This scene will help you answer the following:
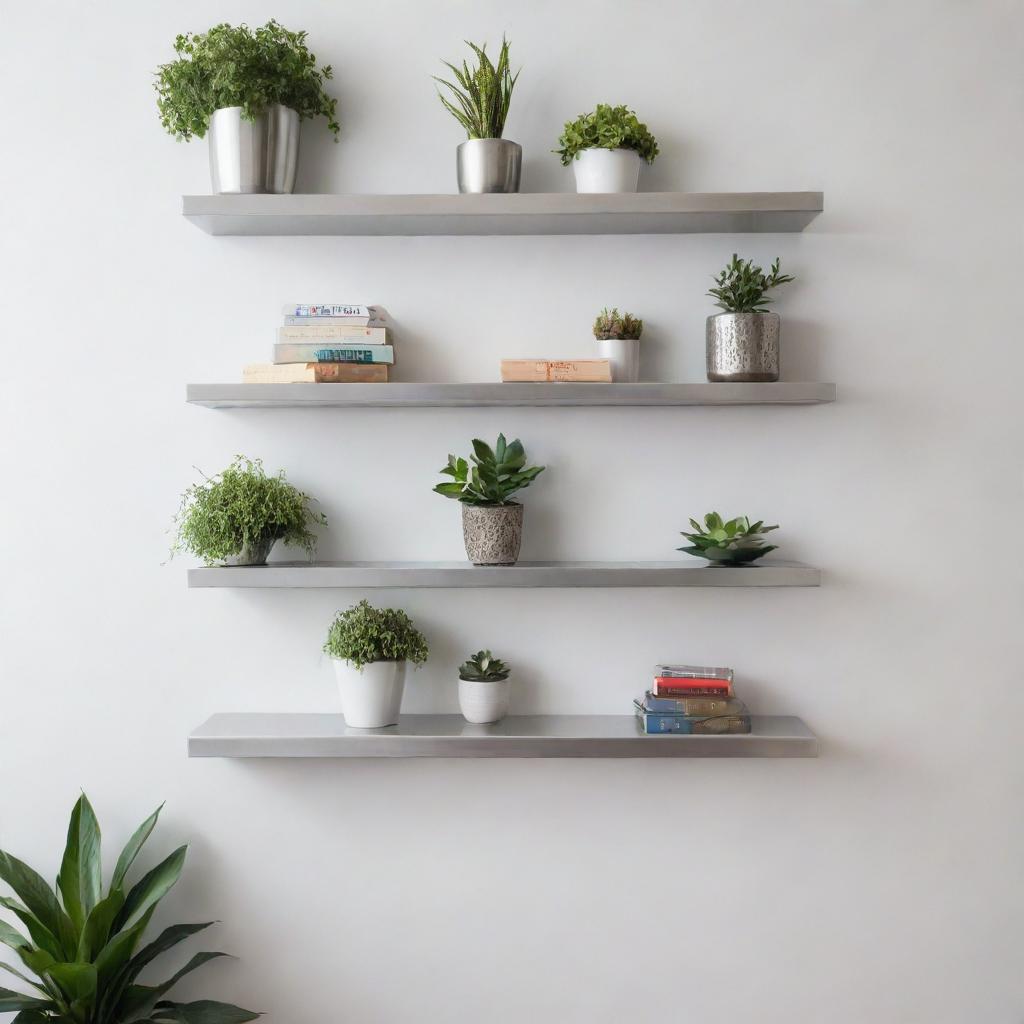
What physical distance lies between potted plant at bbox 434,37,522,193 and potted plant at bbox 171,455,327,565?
2.30 feet

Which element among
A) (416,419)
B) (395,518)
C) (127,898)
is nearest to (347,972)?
(127,898)

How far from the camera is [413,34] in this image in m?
1.81

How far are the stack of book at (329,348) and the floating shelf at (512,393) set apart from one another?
0.04m

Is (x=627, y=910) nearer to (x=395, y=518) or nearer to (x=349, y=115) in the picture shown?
(x=395, y=518)

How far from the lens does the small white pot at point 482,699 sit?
1.75 metres

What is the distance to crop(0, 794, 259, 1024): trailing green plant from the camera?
1.62 metres

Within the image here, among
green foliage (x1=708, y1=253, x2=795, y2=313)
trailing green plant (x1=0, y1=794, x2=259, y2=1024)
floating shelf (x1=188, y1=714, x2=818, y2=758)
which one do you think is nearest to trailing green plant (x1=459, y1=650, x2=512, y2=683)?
floating shelf (x1=188, y1=714, x2=818, y2=758)

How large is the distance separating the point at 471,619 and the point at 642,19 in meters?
1.29

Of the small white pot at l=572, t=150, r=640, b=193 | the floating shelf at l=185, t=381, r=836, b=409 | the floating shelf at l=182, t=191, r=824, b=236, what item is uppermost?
the small white pot at l=572, t=150, r=640, b=193

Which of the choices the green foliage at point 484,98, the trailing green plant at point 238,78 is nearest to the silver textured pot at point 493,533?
the green foliage at point 484,98

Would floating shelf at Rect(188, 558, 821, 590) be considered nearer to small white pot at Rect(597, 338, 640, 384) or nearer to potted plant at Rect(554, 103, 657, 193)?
small white pot at Rect(597, 338, 640, 384)

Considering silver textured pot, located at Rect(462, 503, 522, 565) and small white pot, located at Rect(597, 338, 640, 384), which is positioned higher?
small white pot, located at Rect(597, 338, 640, 384)

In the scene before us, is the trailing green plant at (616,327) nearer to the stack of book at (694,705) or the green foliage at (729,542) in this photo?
the green foliage at (729,542)

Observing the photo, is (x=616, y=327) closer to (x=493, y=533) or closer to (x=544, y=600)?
(x=493, y=533)
